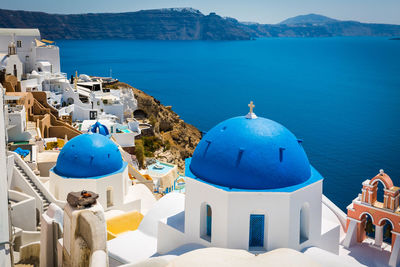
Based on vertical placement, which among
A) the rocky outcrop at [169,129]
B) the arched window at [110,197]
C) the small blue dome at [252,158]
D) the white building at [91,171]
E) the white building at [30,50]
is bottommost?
the rocky outcrop at [169,129]

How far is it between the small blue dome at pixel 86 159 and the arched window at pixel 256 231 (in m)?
7.08

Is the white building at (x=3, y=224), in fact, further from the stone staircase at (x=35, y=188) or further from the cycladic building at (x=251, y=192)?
the stone staircase at (x=35, y=188)

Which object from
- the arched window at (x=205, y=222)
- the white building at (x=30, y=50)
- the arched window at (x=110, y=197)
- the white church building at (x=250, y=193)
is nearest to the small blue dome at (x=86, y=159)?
the arched window at (x=110, y=197)

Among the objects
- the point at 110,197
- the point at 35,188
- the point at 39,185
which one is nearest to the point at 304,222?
the point at 110,197

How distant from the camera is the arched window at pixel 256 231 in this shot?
1003cm

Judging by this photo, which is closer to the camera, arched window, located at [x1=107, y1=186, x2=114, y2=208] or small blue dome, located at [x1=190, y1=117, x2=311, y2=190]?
small blue dome, located at [x1=190, y1=117, x2=311, y2=190]

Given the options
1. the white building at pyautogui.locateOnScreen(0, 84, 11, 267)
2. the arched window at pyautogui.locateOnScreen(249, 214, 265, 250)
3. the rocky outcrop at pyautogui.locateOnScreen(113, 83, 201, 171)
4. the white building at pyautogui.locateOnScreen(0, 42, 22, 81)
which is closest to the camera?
the white building at pyautogui.locateOnScreen(0, 84, 11, 267)

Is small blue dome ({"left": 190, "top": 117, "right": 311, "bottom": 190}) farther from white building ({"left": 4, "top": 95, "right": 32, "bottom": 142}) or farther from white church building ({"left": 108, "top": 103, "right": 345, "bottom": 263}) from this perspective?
white building ({"left": 4, "top": 95, "right": 32, "bottom": 142})

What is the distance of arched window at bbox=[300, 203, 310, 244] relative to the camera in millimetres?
10492

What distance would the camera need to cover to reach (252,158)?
9930 mm

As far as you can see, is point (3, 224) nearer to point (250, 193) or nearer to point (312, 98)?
point (250, 193)

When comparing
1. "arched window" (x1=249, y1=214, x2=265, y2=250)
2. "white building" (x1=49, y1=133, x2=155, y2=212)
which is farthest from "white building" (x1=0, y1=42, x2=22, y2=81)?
"arched window" (x1=249, y1=214, x2=265, y2=250)

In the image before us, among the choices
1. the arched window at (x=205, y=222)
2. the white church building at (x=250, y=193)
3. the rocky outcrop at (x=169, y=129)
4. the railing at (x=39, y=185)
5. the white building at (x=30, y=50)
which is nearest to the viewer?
the white church building at (x=250, y=193)

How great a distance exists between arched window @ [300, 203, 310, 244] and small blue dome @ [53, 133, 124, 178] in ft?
24.8
